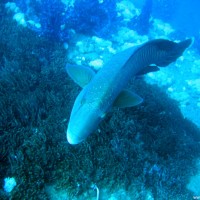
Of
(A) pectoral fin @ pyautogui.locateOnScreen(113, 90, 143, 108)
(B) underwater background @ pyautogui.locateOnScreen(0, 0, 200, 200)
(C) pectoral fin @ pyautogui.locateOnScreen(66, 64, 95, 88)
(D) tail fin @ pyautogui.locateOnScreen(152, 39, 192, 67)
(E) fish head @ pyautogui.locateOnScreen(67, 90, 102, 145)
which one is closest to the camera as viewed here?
(E) fish head @ pyautogui.locateOnScreen(67, 90, 102, 145)

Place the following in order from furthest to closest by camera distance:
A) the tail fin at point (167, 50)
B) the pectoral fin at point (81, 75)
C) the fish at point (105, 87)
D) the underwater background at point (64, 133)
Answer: the tail fin at point (167, 50) < the underwater background at point (64, 133) < the pectoral fin at point (81, 75) < the fish at point (105, 87)

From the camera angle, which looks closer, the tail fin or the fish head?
the fish head

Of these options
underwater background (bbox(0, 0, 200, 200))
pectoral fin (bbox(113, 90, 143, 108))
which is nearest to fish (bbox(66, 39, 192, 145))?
pectoral fin (bbox(113, 90, 143, 108))

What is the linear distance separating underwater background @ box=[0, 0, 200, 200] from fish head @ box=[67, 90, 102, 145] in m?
1.72

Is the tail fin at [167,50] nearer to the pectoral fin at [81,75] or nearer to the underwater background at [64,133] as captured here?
the underwater background at [64,133]

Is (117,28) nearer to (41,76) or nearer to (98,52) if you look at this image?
(98,52)

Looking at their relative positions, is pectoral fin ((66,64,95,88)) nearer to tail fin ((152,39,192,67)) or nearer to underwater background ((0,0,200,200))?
underwater background ((0,0,200,200))

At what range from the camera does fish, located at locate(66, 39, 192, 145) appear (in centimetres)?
311

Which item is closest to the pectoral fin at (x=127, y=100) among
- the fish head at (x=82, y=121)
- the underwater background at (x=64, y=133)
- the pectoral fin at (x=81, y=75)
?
the pectoral fin at (x=81, y=75)

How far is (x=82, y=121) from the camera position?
3082 mm

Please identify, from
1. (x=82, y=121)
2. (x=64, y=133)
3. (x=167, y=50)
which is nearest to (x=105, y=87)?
(x=82, y=121)

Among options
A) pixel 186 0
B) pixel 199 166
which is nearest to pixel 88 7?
pixel 199 166

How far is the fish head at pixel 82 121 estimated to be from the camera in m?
3.00

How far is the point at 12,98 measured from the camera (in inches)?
233
